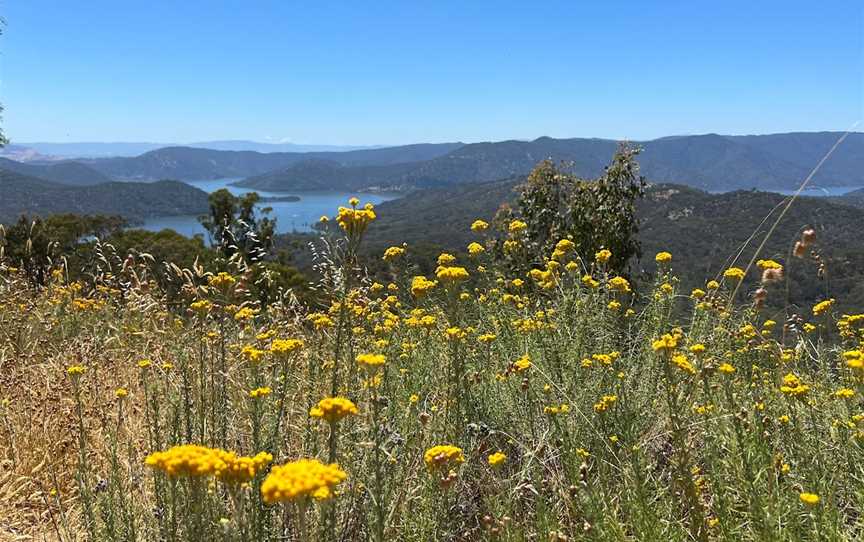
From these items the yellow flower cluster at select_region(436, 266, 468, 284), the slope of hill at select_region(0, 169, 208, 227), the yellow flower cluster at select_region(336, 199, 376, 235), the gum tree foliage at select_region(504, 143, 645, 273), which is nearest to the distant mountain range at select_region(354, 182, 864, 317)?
the gum tree foliage at select_region(504, 143, 645, 273)

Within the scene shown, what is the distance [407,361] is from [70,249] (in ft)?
39.6

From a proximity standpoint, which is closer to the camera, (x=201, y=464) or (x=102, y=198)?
(x=201, y=464)

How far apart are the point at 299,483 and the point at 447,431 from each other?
1670 millimetres

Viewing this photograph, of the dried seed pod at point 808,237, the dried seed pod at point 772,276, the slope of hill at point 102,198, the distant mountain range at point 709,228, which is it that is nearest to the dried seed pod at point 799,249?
the dried seed pod at point 808,237

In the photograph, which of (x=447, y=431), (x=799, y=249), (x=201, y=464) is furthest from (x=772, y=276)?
(x=201, y=464)

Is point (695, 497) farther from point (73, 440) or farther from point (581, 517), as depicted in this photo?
point (73, 440)

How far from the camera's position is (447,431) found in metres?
2.87

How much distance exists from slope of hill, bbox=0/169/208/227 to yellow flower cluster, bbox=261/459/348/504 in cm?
12653

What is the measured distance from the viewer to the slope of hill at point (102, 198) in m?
123

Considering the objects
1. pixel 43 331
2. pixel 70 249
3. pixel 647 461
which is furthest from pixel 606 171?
pixel 70 249

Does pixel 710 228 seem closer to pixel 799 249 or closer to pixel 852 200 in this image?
pixel 852 200

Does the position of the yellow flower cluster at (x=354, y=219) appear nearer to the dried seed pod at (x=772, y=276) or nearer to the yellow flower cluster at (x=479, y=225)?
the dried seed pod at (x=772, y=276)

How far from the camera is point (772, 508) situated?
1951mm

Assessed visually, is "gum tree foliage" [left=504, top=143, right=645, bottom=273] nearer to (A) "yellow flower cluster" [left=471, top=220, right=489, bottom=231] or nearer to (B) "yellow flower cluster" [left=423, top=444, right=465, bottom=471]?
(A) "yellow flower cluster" [left=471, top=220, right=489, bottom=231]
